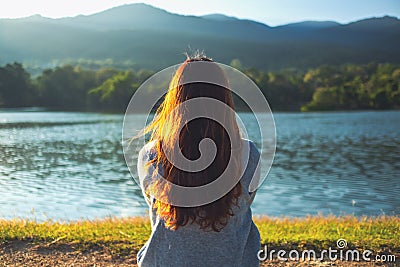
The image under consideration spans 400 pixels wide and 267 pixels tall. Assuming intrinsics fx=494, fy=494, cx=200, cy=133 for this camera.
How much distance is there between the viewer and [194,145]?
8.98 ft

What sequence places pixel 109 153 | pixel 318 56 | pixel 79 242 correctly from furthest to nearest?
pixel 318 56 → pixel 109 153 → pixel 79 242

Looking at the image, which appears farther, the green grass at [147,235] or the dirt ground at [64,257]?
the green grass at [147,235]

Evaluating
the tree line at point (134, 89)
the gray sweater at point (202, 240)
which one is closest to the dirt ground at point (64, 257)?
the gray sweater at point (202, 240)

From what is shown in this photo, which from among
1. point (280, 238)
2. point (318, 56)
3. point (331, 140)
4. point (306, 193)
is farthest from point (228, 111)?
point (318, 56)

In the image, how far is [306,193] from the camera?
674 inches

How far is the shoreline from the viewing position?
18.2ft

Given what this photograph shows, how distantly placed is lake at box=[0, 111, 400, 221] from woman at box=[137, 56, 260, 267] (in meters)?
6.25

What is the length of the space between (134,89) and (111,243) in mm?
78657

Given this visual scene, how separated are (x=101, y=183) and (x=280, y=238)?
1345cm

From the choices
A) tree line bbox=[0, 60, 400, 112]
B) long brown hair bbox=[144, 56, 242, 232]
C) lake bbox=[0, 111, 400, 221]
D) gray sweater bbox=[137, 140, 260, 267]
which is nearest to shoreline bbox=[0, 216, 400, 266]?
lake bbox=[0, 111, 400, 221]

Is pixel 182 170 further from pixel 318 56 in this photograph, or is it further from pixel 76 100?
pixel 318 56

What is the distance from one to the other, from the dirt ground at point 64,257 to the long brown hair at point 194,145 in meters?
2.85

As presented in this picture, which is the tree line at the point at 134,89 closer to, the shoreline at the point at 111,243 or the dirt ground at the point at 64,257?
the shoreline at the point at 111,243

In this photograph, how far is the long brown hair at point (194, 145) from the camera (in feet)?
8.98
